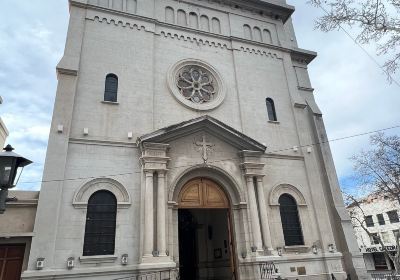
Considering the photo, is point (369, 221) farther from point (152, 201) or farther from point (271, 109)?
point (152, 201)

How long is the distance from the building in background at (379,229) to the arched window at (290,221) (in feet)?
85.4

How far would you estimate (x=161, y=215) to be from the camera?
37.9ft

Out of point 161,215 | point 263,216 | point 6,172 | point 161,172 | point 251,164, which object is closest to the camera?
point 6,172

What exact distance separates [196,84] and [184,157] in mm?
Result: 4599

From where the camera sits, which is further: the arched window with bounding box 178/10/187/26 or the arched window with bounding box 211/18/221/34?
the arched window with bounding box 211/18/221/34

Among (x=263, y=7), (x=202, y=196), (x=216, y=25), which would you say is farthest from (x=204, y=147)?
(x=263, y=7)

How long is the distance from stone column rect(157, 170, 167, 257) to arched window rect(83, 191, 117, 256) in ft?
5.61

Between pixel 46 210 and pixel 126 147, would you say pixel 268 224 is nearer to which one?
pixel 126 147

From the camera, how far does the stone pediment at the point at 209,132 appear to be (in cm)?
1271

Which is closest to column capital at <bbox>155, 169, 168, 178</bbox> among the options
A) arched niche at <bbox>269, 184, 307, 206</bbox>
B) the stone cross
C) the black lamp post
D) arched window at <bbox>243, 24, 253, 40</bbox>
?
the stone cross

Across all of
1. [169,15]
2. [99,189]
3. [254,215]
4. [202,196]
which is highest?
[169,15]

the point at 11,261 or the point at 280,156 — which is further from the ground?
the point at 280,156

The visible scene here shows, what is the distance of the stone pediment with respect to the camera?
12.7m

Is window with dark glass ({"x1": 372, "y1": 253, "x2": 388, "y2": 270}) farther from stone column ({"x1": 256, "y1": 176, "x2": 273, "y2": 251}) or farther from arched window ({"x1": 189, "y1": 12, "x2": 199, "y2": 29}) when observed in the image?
arched window ({"x1": 189, "y1": 12, "x2": 199, "y2": 29})
